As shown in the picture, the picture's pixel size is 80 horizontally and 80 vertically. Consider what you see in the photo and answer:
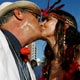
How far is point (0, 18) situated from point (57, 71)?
1648 mm

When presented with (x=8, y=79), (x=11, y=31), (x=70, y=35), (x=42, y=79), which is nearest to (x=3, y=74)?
(x=8, y=79)

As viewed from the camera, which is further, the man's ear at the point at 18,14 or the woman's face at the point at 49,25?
the woman's face at the point at 49,25

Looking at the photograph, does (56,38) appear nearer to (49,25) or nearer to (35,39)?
(49,25)

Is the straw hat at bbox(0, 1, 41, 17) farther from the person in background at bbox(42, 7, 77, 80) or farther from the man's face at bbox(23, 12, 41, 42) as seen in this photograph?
the person in background at bbox(42, 7, 77, 80)

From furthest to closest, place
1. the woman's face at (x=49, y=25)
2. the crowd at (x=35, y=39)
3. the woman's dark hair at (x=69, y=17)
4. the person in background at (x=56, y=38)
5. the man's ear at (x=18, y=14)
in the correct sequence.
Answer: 1. the woman's dark hair at (x=69, y=17)
2. the person in background at (x=56, y=38)
3. the woman's face at (x=49, y=25)
4. the man's ear at (x=18, y=14)
5. the crowd at (x=35, y=39)

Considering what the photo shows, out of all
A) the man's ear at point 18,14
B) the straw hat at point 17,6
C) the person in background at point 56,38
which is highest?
the straw hat at point 17,6

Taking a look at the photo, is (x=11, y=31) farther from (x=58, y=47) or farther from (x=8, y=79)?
(x=58, y=47)

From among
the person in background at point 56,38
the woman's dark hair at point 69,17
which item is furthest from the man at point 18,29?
the woman's dark hair at point 69,17

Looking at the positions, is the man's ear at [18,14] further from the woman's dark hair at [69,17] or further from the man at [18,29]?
the woman's dark hair at [69,17]

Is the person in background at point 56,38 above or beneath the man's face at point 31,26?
beneath

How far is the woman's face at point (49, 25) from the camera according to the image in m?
4.89

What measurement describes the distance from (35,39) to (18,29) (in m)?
0.30

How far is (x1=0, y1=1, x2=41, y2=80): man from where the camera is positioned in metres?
3.12

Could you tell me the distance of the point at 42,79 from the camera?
5.04 meters
